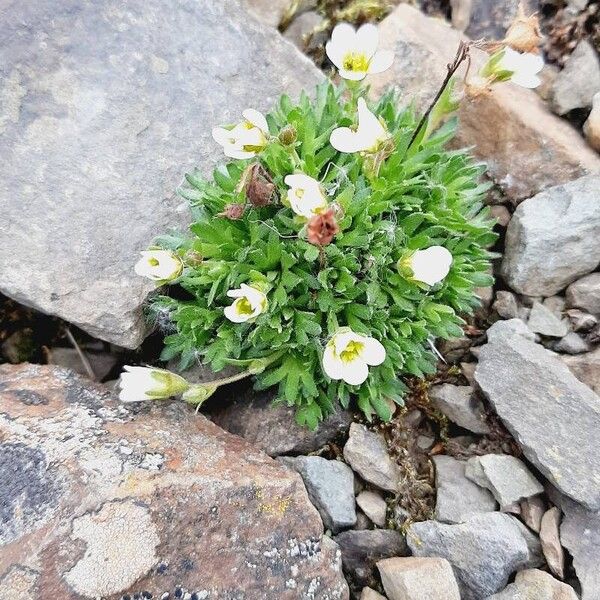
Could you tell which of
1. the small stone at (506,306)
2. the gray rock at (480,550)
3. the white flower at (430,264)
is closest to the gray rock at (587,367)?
the small stone at (506,306)

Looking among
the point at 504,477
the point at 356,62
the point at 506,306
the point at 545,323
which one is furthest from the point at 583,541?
the point at 356,62

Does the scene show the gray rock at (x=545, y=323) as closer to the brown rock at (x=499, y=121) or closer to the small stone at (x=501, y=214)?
the small stone at (x=501, y=214)

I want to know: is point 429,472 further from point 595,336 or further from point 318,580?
point 595,336

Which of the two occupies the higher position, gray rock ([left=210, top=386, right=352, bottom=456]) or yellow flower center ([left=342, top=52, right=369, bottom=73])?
yellow flower center ([left=342, top=52, right=369, bottom=73])

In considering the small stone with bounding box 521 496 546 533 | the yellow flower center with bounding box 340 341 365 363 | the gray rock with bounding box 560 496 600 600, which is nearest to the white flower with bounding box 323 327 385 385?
the yellow flower center with bounding box 340 341 365 363

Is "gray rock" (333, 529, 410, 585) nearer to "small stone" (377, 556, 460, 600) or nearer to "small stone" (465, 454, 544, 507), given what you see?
"small stone" (377, 556, 460, 600)

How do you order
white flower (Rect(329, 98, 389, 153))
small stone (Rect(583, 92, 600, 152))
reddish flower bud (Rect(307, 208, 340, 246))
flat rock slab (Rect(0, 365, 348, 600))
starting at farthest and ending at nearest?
small stone (Rect(583, 92, 600, 152)) < white flower (Rect(329, 98, 389, 153)) < flat rock slab (Rect(0, 365, 348, 600)) < reddish flower bud (Rect(307, 208, 340, 246))
